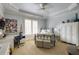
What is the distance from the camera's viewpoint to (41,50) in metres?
2.02

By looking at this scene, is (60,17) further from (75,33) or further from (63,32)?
(75,33)

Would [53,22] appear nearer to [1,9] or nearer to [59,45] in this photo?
[59,45]

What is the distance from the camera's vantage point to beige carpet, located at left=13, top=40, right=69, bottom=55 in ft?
6.55

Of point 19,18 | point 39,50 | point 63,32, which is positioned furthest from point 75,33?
point 19,18

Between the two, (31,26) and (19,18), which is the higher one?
(19,18)

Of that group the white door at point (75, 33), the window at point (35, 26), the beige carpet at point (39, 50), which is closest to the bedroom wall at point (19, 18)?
the window at point (35, 26)

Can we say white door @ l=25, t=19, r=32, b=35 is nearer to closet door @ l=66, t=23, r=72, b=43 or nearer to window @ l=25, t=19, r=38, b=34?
window @ l=25, t=19, r=38, b=34

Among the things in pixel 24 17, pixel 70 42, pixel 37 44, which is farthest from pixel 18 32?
pixel 70 42

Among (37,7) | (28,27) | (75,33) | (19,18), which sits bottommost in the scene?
(75,33)

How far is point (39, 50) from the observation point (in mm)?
2021

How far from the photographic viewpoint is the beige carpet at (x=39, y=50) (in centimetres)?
200

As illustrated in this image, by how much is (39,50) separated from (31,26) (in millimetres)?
547

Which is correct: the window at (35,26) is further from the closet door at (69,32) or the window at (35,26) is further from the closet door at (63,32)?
the closet door at (69,32)

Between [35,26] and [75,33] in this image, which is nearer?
[75,33]
